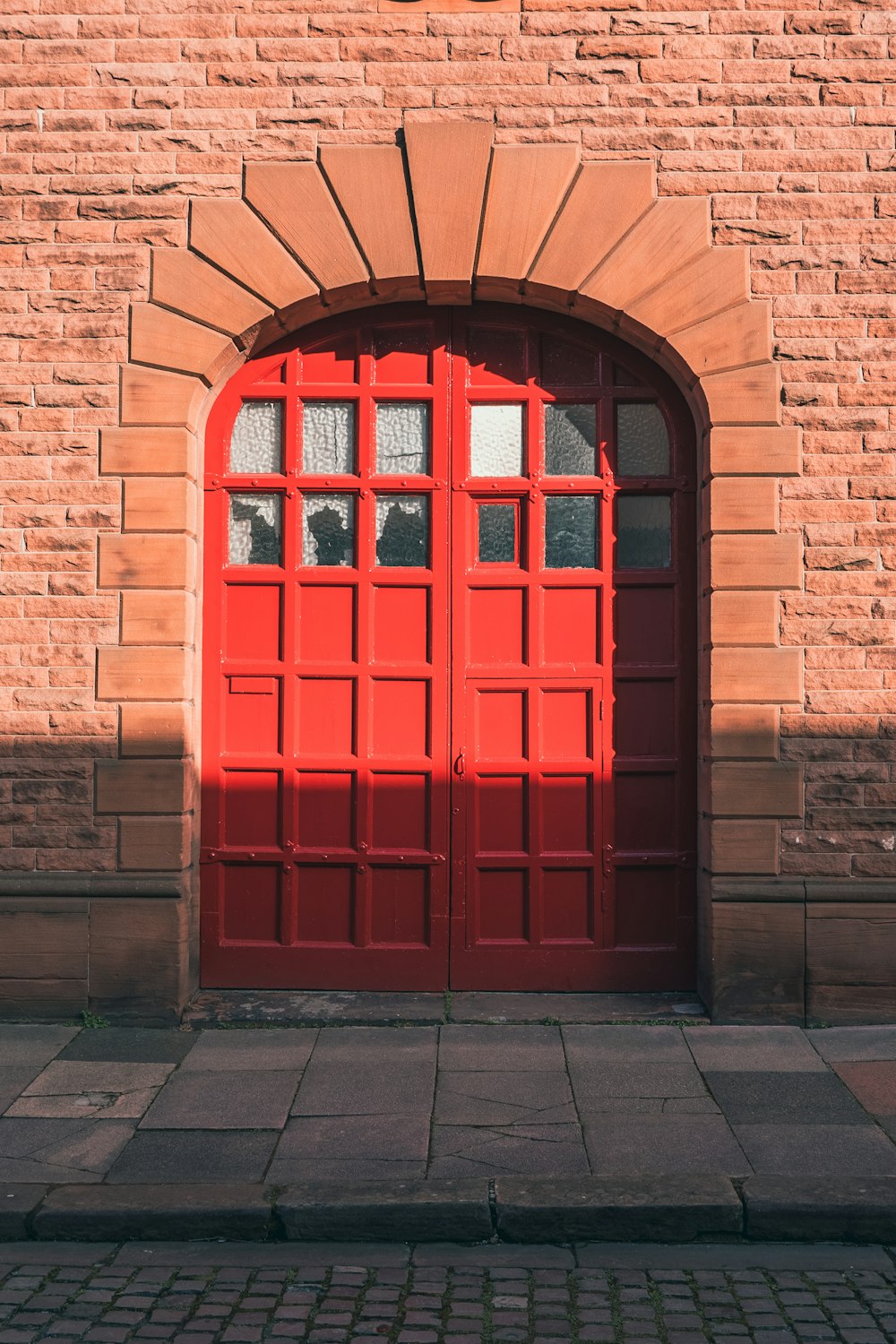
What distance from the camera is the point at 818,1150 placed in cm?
439

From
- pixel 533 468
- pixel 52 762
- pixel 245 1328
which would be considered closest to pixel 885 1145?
pixel 245 1328

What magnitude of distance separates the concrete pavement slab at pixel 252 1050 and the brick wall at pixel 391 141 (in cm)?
109

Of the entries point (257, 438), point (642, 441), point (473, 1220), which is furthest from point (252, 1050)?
point (642, 441)

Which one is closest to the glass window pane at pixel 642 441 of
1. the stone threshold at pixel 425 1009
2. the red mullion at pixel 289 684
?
the red mullion at pixel 289 684

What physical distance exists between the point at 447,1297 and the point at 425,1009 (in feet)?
8.28

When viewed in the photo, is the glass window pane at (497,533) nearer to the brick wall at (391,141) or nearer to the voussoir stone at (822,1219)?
the brick wall at (391,141)

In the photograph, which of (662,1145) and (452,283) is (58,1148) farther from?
(452,283)

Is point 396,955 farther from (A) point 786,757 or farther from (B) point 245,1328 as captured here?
(B) point 245,1328

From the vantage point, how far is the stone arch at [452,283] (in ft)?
19.8

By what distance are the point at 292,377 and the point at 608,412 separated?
5.68ft

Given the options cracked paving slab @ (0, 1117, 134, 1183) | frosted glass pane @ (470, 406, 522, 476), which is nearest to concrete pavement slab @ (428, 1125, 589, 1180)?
cracked paving slab @ (0, 1117, 134, 1183)

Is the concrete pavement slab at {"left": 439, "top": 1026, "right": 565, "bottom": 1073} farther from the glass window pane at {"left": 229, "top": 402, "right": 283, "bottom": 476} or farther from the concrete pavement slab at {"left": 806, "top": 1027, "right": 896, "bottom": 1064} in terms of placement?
the glass window pane at {"left": 229, "top": 402, "right": 283, "bottom": 476}

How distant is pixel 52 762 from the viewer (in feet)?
20.0

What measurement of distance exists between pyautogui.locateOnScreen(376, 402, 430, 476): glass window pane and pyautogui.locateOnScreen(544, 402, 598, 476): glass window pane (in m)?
0.66
